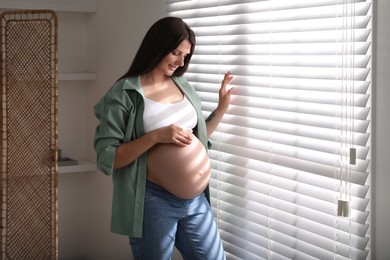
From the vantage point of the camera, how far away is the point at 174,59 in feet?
8.35

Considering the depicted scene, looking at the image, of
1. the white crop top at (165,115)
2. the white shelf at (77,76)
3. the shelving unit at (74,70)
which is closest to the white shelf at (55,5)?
the shelving unit at (74,70)

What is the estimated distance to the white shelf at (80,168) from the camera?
378 centimetres

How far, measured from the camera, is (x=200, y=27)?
3.11 metres

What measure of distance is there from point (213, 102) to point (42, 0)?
1.33 m

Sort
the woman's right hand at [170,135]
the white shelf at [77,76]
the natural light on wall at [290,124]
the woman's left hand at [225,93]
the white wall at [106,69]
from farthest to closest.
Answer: the white shelf at [77,76], the white wall at [106,69], the woman's left hand at [225,93], the woman's right hand at [170,135], the natural light on wall at [290,124]

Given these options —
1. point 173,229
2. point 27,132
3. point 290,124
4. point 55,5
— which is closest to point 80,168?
point 27,132

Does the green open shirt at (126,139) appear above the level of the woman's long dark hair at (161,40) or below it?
below

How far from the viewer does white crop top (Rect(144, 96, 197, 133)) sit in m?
2.54

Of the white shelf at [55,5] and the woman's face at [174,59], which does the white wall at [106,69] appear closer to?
the white shelf at [55,5]

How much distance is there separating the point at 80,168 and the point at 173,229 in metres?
1.43

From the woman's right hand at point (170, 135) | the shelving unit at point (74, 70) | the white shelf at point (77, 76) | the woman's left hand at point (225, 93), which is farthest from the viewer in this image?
the shelving unit at point (74, 70)

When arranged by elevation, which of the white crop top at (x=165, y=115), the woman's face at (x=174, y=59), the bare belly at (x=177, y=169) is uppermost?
the woman's face at (x=174, y=59)

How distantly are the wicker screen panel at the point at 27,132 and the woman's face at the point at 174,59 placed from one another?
854mm

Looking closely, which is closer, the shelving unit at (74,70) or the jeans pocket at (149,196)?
the jeans pocket at (149,196)
